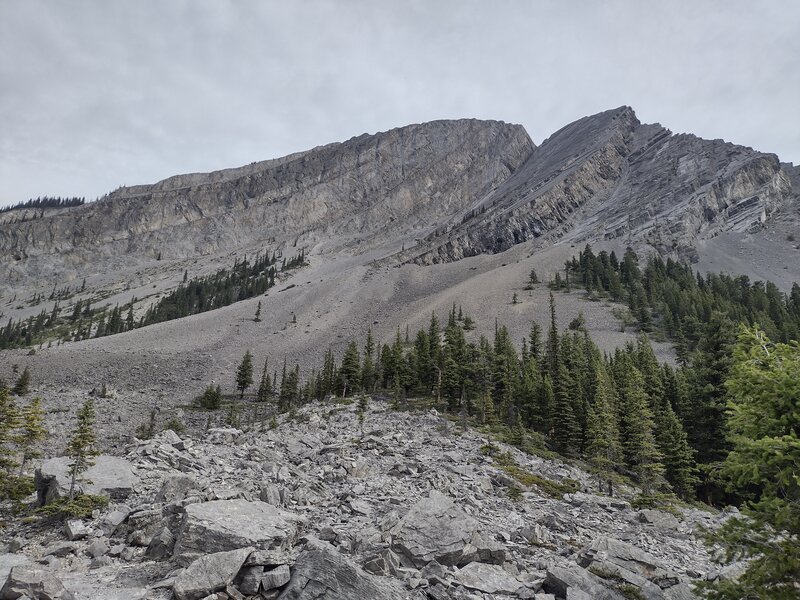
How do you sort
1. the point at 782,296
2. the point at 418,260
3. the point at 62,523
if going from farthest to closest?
the point at 418,260 < the point at 782,296 < the point at 62,523

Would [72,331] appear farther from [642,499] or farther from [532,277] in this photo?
[642,499]

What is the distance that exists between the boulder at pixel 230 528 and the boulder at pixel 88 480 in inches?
259

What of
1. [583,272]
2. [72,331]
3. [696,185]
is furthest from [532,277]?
[72,331]

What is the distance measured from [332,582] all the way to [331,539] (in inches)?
172

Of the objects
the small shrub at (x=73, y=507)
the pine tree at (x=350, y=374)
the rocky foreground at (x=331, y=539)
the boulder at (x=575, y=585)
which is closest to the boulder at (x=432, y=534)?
the rocky foreground at (x=331, y=539)

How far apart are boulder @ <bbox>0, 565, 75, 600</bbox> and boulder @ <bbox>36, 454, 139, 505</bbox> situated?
8.25 m

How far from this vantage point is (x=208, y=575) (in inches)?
400

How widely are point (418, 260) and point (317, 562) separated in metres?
191

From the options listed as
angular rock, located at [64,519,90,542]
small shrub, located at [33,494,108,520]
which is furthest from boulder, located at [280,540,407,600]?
small shrub, located at [33,494,108,520]

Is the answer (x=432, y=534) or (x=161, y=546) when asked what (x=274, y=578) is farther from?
(x=432, y=534)

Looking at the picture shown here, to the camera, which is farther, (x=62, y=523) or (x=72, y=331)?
(x=72, y=331)

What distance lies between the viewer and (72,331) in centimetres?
15662

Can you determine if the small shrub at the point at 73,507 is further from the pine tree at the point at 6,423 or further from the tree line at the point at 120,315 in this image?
the tree line at the point at 120,315

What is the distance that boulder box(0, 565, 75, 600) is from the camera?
913cm
